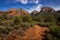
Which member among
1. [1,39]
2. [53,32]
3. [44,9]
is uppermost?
[53,32]

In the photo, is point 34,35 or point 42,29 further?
point 42,29

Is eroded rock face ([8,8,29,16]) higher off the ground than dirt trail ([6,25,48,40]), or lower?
lower

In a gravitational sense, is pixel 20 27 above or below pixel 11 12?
above

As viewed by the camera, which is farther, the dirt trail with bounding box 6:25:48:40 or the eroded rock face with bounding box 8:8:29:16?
the eroded rock face with bounding box 8:8:29:16

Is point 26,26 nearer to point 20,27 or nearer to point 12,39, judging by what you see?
point 20,27

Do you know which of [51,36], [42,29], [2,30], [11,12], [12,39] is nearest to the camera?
[51,36]

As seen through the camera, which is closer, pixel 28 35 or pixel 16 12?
pixel 28 35

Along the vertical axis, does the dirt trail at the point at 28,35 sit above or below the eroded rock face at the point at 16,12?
above

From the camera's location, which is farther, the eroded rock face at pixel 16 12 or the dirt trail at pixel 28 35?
the eroded rock face at pixel 16 12

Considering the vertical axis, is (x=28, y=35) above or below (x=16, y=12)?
above

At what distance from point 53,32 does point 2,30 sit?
711cm

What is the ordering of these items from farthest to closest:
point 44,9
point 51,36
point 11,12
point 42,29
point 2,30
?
point 44,9 < point 11,12 < point 2,30 < point 42,29 < point 51,36

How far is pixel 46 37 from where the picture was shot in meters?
15.6

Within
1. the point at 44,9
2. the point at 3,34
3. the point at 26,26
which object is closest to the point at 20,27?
the point at 26,26
